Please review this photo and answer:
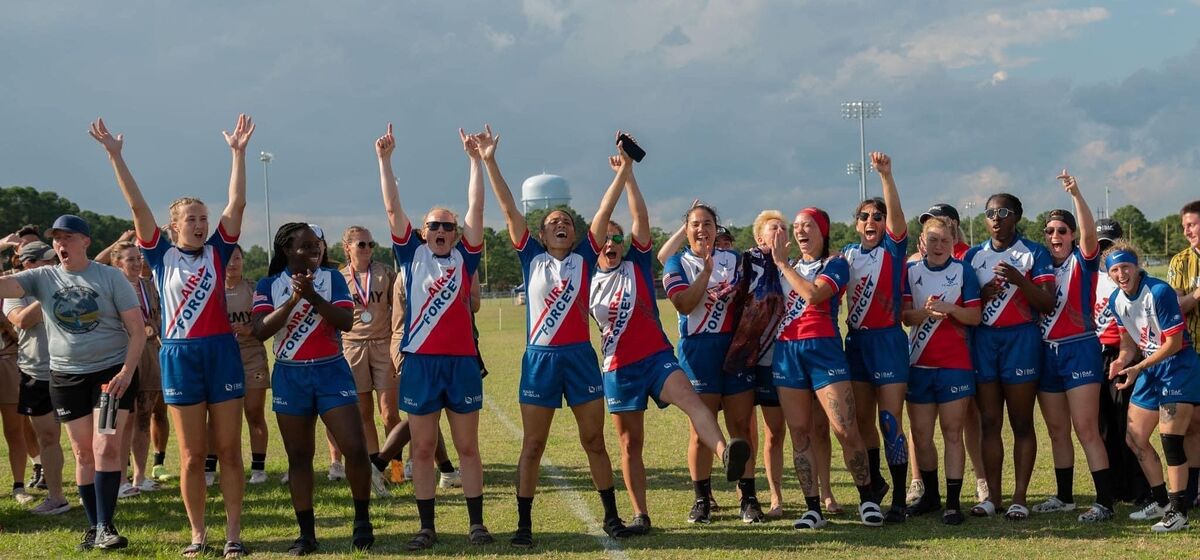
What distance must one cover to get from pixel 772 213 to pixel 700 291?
0.98 meters

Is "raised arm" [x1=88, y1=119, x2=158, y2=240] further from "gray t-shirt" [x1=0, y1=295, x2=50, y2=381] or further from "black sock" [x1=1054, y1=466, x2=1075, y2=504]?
"black sock" [x1=1054, y1=466, x2=1075, y2=504]

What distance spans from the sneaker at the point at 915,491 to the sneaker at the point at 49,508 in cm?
669

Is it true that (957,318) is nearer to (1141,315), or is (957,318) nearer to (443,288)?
(1141,315)

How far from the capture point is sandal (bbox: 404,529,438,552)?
22.3ft

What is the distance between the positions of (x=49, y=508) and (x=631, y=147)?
5.57 meters

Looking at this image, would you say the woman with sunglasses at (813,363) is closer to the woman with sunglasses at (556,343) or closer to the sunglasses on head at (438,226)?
the woman with sunglasses at (556,343)

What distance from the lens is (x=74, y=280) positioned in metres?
7.09

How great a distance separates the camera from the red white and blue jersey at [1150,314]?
702 centimetres

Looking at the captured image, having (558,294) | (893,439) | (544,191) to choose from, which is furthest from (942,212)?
(544,191)

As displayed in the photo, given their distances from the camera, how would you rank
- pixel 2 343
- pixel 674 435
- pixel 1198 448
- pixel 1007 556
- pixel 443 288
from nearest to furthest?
pixel 1007 556
pixel 443 288
pixel 1198 448
pixel 2 343
pixel 674 435

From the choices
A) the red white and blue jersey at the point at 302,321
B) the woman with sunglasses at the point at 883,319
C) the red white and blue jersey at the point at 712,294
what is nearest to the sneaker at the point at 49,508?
the red white and blue jersey at the point at 302,321

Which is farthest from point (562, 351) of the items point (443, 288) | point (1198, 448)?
point (1198, 448)

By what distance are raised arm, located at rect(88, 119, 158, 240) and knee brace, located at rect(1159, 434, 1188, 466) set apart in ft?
22.6

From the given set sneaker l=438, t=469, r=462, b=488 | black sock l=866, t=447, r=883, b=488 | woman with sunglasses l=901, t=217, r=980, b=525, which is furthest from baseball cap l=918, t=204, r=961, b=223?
sneaker l=438, t=469, r=462, b=488
